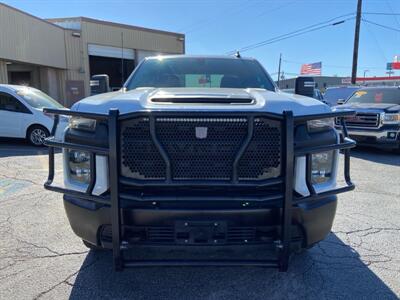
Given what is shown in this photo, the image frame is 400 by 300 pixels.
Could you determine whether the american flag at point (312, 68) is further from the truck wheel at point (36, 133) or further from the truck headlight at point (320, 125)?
the truck headlight at point (320, 125)

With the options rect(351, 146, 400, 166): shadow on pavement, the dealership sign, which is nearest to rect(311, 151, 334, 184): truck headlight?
rect(351, 146, 400, 166): shadow on pavement

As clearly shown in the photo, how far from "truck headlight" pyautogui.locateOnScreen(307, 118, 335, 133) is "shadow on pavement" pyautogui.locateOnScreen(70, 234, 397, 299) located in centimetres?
130

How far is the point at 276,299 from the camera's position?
8.65 feet

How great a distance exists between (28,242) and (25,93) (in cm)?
730

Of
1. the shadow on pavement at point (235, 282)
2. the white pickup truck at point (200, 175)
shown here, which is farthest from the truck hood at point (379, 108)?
the white pickup truck at point (200, 175)

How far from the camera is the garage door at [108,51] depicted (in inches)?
954

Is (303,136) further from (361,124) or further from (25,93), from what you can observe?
(25,93)

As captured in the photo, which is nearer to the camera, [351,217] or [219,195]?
Answer: [219,195]

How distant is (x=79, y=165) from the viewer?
2527mm

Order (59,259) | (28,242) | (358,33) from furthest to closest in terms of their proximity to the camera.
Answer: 1. (358,33)
2. (28,242)
3. (59,259)

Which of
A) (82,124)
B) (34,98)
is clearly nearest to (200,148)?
(82,124)

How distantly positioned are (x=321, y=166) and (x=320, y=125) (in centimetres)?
30

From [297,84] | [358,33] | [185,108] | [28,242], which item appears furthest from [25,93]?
[358,33]

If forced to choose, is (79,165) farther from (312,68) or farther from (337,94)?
(312,68)
